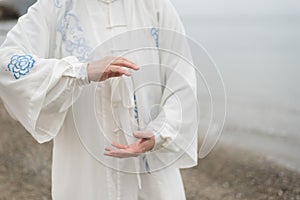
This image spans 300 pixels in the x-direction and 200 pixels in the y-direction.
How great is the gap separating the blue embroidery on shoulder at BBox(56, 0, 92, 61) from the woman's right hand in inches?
4.8

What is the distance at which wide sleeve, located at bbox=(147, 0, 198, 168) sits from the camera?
1.30m

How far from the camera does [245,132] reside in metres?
4.62

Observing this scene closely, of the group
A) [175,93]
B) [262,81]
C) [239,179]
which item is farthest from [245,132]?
[175,93]

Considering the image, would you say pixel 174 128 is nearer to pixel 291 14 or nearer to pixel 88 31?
pixel 88 31

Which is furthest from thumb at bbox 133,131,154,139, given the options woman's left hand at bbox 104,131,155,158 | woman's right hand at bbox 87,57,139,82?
woman's right hand at bbox 87,57,139,82

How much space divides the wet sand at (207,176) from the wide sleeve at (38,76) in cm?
179

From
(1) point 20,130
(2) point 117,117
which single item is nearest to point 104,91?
(2) point 117,117

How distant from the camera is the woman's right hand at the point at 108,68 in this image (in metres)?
1.17

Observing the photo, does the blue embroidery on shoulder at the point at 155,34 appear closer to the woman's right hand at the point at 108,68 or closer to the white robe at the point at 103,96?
the white robe at the point at 103,96

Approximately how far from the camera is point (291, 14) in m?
9.99

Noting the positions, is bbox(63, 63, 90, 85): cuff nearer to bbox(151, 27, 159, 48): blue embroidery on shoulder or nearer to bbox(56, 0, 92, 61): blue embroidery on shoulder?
bbox(56, 0, 92, 61): blue embroidery on shoulder

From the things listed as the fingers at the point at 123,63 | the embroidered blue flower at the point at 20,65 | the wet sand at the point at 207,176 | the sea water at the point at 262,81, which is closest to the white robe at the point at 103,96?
the embroidered blue flower at the point at 20,65

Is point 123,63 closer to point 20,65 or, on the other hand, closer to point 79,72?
point 79,72

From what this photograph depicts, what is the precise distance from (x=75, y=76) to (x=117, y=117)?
0.57ft
